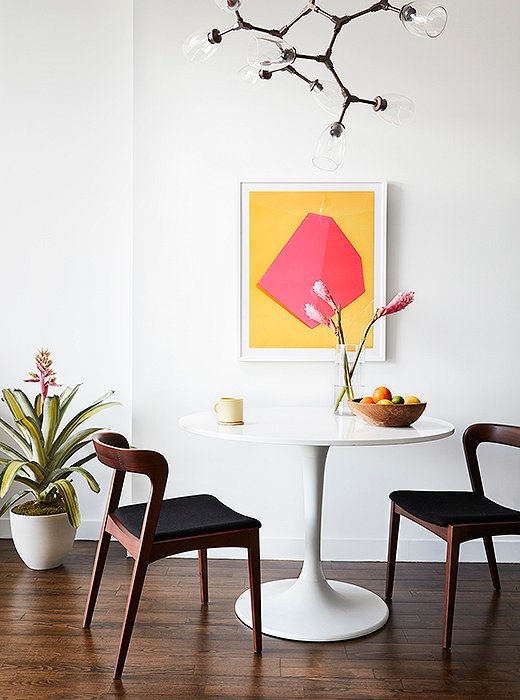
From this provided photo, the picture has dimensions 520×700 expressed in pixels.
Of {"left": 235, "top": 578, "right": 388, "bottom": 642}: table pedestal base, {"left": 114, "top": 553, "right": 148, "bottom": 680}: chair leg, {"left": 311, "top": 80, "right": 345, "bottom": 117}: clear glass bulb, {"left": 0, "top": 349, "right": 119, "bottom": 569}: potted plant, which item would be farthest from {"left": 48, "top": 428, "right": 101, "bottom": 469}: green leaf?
{"left": 311, "top": 80, "right": 345, "bottom": 117}: clear glass bulb

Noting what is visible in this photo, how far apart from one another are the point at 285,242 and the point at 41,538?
5.71ft

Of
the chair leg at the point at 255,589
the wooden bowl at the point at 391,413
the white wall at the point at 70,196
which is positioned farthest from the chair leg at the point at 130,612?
the white wall at the point at 70,196

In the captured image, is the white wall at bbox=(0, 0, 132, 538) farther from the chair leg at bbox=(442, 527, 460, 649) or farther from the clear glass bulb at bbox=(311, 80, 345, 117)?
the chair leg at bbox=(442, 527, 460, 649)

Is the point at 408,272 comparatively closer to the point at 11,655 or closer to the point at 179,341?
the point at 179,341

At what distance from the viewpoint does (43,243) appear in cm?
384

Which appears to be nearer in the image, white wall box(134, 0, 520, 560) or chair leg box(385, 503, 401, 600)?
chair leg box(385, 503, 401, 600)

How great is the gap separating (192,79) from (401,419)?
75.3 inches

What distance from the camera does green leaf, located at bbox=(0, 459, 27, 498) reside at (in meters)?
3.17

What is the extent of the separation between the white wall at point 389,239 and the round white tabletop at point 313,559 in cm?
54

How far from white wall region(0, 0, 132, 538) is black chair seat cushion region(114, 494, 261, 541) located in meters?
1.21

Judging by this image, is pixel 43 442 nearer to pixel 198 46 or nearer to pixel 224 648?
pixel 224 648

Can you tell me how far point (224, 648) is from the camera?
258 cm

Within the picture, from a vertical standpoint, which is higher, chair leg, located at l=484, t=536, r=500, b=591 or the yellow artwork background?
the yellow artwork background

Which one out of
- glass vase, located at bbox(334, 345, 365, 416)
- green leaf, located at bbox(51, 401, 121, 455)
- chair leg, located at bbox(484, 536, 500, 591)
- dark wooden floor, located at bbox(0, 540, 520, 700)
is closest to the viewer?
dark wooden floor, located at bbox(0, 540, 520, 700)
